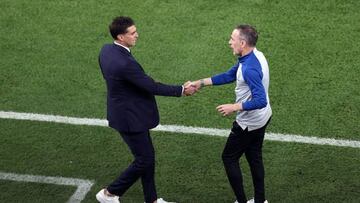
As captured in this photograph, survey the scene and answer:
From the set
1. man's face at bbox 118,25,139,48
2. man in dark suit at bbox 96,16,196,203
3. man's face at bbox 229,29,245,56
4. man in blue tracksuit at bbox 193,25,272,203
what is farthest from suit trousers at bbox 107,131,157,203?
man's face at bbox 229,29,245,56

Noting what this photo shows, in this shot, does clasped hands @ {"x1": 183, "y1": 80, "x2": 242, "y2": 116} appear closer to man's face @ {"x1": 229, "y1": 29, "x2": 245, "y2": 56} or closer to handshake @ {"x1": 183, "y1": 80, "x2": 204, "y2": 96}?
handshake @ {"x1": 183, "y1": 80, "x2": 204, "y2": 96}

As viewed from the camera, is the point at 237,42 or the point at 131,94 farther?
the point at 131,94

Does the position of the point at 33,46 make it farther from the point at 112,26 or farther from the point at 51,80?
the point at 112,26

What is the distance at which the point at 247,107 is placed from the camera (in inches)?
227

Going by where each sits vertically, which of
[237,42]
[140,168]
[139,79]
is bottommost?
[140,168]

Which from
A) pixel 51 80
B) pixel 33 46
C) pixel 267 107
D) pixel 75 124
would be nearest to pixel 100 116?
pixel 75 124

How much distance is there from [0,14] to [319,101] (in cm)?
526

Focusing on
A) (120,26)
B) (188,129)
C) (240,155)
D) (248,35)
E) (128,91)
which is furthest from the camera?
(188,129)

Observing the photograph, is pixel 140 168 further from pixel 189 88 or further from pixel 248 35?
pixel 248 35

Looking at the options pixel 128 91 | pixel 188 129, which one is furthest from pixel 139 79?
pixel 188 129

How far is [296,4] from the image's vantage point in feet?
33.6

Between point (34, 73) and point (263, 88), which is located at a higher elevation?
point (263, 88)

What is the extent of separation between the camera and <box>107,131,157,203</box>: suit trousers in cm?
625

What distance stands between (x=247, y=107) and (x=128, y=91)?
1111 mm
